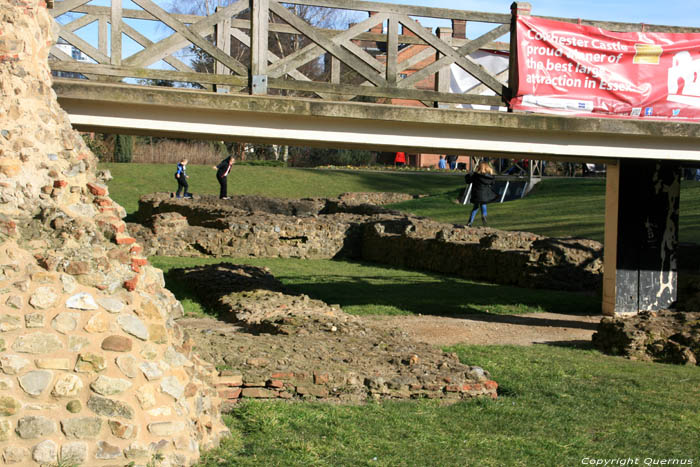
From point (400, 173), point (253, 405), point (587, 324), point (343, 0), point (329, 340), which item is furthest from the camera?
point (400, 173)

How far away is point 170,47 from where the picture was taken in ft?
27.4

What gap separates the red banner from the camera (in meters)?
9.30

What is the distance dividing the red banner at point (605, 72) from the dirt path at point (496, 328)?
108 inches

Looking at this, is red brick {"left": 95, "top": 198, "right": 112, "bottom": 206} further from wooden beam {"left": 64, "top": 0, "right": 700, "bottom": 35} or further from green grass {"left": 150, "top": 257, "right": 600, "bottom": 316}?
green grass {"left": 150, "top": 257, "right": 600, "bottom": 316}

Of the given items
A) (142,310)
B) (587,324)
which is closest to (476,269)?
(587,324)

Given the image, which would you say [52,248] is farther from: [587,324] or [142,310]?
[587,324]

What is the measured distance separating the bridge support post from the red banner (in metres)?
1.66

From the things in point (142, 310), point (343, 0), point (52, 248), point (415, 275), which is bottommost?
point (415, 275)

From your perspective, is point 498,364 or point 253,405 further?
point 498,364

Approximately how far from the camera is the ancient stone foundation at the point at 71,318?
445 centimetres

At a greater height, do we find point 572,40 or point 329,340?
point 572,40

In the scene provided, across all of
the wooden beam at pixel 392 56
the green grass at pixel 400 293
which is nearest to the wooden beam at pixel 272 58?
the wooden beam at pixel 392 56

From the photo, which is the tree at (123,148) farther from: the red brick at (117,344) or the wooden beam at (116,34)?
the red brick at (117,344)

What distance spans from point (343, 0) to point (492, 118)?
2.09 metres
